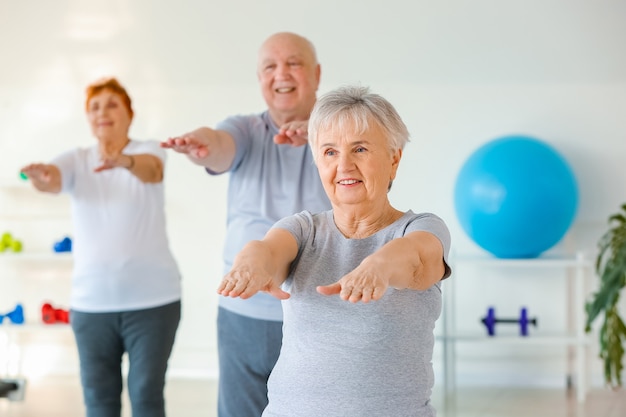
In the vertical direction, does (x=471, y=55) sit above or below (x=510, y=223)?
above

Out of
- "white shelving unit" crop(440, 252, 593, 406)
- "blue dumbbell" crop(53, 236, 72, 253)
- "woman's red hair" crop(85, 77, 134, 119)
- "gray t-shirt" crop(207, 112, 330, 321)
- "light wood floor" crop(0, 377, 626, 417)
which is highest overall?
"woman's red hair" crop(85, 77, 134, 119)

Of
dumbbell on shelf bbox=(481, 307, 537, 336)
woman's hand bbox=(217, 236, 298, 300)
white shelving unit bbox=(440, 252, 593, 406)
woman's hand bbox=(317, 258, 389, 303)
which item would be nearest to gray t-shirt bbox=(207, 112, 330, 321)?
woman's hand bbox=(217, 236, 298, 300)

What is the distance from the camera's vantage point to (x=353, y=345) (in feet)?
5.09

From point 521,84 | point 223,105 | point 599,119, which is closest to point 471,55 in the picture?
point 521,84

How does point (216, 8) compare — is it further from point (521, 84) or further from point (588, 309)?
point (588, 309)

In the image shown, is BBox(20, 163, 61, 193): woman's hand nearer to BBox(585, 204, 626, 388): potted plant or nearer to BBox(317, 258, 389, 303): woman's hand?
BBox(317, 258, 389, 303): woman's hand

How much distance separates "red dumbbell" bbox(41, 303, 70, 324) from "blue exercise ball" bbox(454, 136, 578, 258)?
7.95ft

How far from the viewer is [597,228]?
5.18 m

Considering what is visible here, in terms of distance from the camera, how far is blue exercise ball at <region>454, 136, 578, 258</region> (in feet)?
14.9

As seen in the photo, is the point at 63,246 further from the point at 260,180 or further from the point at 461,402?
the point at 260,180

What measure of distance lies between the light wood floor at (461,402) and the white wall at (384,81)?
0.30m

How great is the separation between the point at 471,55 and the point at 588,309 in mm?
1648

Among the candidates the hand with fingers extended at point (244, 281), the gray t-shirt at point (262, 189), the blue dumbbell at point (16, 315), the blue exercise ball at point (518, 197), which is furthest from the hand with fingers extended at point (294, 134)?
the blue dumbbell at point (16, 315)

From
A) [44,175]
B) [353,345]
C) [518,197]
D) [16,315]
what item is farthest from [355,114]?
[16,315]
